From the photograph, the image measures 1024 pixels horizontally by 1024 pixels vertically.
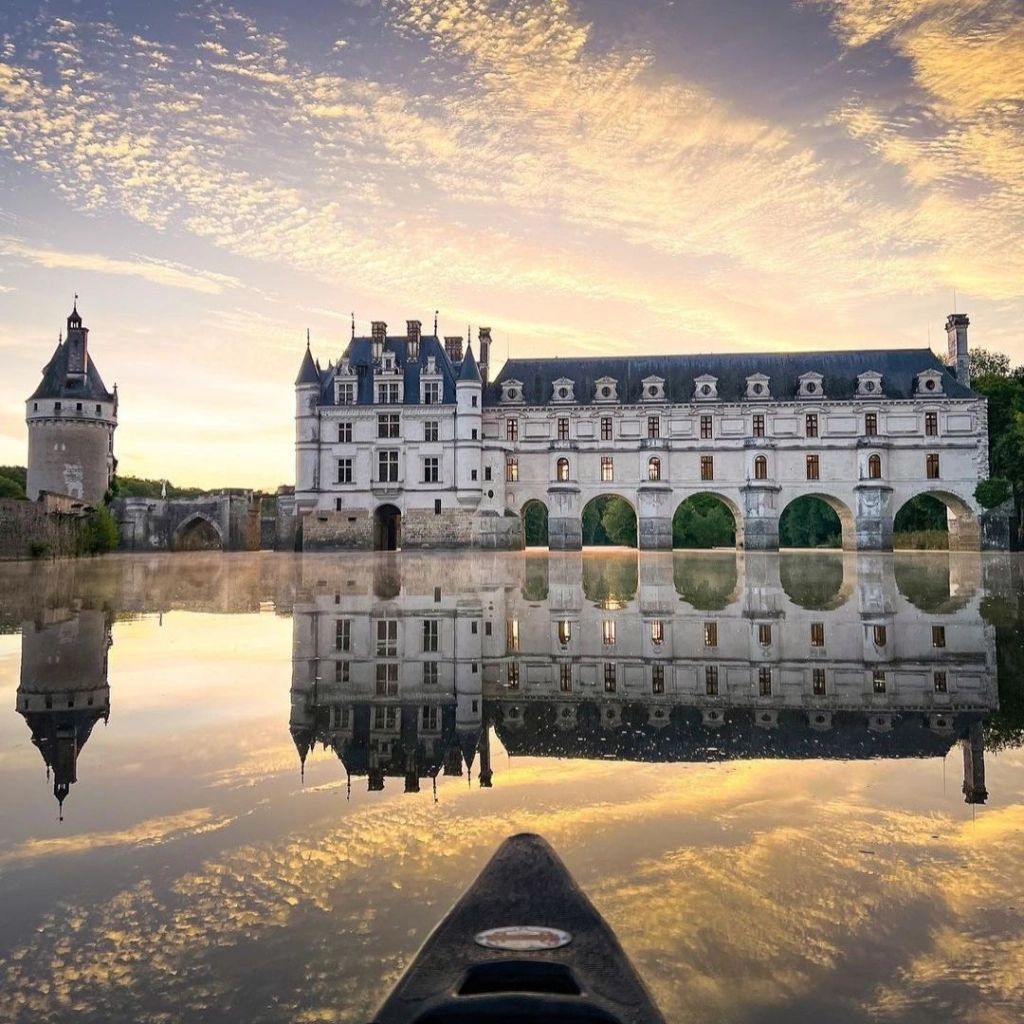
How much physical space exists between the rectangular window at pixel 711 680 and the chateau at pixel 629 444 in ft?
134

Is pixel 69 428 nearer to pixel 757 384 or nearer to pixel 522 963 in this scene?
pixel 757 384

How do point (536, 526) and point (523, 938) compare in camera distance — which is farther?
point (536, 526)

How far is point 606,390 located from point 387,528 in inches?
665

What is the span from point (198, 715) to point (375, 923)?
3.59m

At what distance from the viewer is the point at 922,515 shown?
2389 inches

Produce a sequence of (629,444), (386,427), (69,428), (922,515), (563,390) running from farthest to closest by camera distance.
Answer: (922,515)
(69,428)
(563,390)
(629,444)
(386,427)

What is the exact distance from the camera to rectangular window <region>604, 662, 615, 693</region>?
22.0ft

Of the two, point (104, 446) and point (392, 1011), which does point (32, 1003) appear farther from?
point (104, 446)

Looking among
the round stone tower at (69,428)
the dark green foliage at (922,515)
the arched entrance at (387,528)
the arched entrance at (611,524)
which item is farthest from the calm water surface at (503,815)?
the arched entrance at (611,524)

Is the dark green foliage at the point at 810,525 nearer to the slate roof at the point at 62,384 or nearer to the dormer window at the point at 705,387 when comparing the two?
the dormer window at the point at 705,387

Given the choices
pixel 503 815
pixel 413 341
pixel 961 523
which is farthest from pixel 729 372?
pixel 503 815

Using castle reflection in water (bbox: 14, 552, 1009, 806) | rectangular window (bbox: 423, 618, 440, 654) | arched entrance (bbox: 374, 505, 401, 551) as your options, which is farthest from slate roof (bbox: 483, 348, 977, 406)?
rectangular window (bbox: 423, 618, 440, 654)

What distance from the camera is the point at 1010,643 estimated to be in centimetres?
880

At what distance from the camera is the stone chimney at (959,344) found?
47906 millimetres
